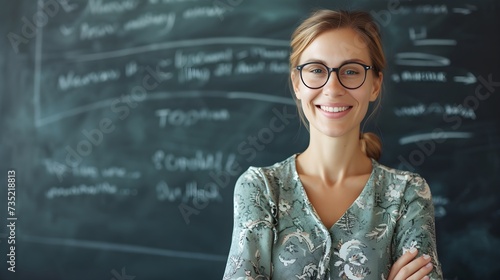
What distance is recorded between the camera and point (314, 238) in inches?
51.4

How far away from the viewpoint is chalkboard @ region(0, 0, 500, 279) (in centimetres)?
209

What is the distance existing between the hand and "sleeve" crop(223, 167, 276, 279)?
0.28 m

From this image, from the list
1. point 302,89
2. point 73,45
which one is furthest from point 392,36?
point 73,45

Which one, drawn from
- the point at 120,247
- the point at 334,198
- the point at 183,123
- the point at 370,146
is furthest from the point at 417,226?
the point at 120,247

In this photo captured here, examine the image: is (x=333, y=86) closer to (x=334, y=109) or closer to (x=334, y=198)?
(x=334, y=109)

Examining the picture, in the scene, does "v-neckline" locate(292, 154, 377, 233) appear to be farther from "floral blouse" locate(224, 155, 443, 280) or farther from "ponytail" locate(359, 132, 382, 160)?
"ponytail" locate(359, 132, 382, 160)

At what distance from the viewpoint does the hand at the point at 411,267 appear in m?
1.27

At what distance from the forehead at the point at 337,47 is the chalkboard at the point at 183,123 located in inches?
32.2

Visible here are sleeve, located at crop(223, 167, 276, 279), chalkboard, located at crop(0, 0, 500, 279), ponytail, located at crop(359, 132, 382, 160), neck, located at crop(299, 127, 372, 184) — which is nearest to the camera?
sleeve, located at crop(223, 167, 276, 279)

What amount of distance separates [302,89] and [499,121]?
102 centimetres

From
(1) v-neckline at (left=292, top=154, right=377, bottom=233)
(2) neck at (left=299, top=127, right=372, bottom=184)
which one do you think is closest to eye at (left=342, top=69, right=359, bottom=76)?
(2) neck at (left=299, top=127, right=372, bottom=184)

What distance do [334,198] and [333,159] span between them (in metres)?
0.10

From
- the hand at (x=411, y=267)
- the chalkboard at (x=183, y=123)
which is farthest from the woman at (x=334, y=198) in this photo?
the chalkboard at (x=183, y=123)

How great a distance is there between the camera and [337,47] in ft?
4.41
